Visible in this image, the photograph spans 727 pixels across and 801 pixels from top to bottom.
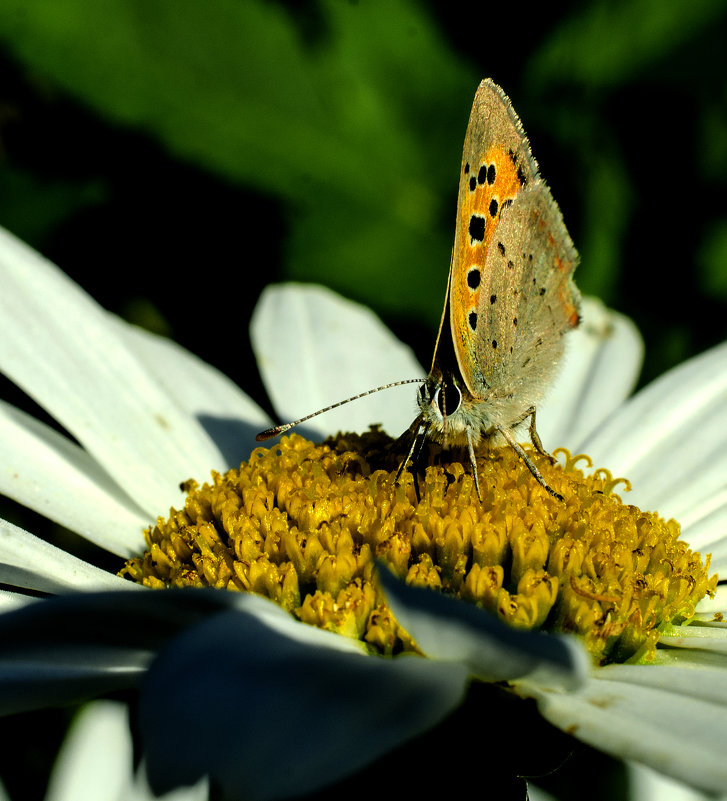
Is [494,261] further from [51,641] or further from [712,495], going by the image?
[51,641]

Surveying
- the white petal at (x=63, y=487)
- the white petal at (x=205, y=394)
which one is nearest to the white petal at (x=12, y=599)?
the white petal at (x=63, y=487)

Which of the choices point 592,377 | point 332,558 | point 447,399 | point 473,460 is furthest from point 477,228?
point 592,377

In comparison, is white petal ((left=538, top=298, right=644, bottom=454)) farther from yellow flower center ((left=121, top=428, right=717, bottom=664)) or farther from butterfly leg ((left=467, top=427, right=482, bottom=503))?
butterfly leg ((left=467, top=427, right=482, bottom=503))

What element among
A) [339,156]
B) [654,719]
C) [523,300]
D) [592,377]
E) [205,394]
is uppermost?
[339,156]

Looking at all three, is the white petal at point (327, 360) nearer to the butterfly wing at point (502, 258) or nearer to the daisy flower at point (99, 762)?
the butterfly wing at point (502, 258)

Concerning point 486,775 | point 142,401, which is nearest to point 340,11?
point 142,401

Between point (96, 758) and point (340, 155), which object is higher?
point (340, 155)

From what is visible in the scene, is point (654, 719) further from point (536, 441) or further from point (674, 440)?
point (674, 440)
